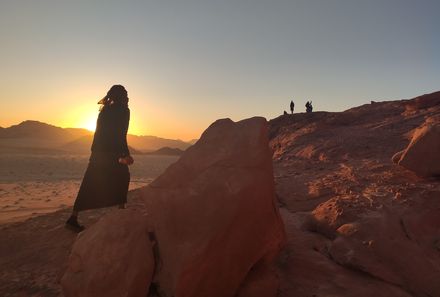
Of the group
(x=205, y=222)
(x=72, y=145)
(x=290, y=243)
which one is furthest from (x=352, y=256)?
(x=72, y=145)

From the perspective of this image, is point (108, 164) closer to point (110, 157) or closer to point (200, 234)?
point (110, 157)

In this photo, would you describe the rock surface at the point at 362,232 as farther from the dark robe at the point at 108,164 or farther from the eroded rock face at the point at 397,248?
the dark robe at the point at 108,164

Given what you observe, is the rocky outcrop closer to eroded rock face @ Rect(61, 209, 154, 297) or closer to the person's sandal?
eroded rock face @ Rect(61, 209, 154, 297)

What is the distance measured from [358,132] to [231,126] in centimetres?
689

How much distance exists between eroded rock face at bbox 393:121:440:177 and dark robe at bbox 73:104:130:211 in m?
3.72

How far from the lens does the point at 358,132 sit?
9.38m

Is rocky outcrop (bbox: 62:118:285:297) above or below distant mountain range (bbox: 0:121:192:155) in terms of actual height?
below

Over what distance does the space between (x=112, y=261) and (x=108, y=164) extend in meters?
2.38

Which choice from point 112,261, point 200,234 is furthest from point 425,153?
point 112,261

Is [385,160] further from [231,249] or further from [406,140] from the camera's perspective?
[231,249]

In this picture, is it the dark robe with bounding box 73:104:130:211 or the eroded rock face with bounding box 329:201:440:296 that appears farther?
the dark robe with bounding box 73:104:130:211

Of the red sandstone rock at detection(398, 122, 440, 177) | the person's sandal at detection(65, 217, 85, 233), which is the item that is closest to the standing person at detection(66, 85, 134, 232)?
the person's sandal at detection(65, 217, 85, 233)

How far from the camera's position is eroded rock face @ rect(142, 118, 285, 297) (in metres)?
2.75

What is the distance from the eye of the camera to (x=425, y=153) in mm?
4613
